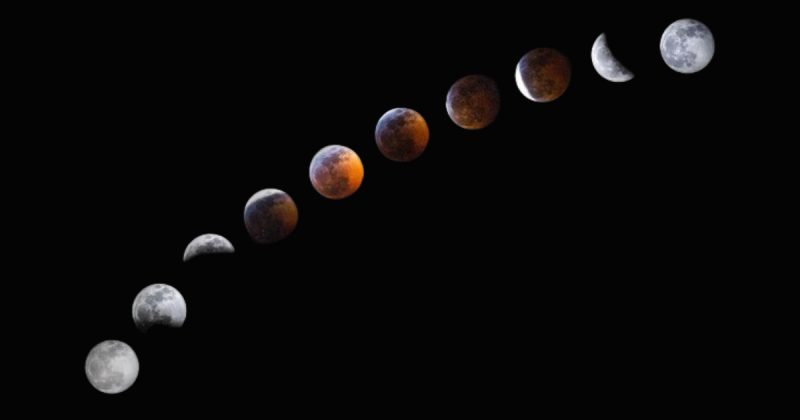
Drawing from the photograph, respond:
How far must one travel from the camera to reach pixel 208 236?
18.2 feet

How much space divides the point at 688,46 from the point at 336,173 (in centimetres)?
247

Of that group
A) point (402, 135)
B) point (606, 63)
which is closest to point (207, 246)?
point (402, 135)

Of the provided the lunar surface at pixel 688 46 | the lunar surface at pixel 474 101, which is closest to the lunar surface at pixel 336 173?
the lunar surface at pixel 474 101

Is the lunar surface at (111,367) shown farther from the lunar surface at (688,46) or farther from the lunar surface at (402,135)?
the lunar surface at (688,46)

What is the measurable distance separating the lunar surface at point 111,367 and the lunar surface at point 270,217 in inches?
46.0

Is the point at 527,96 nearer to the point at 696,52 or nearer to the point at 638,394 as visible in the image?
the point at 696,52

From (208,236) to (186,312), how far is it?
22.4 inches

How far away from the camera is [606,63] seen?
5.22 meters

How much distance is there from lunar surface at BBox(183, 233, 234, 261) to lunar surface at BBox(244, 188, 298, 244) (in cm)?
29

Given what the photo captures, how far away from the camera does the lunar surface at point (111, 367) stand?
5039 mm

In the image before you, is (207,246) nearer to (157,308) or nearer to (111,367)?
(157,308)

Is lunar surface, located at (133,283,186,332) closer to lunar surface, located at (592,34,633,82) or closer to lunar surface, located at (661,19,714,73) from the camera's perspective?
lunar surface, located at (592,34,633,82)

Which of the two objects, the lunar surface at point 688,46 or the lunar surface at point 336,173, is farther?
the lunar surface at point 336,173

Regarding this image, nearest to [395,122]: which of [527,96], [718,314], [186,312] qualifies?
[527,96]
